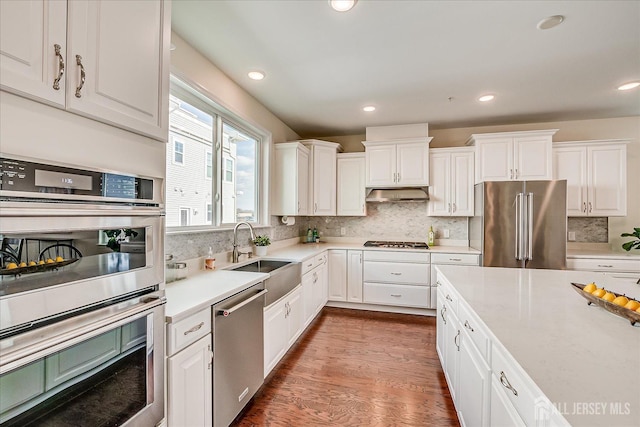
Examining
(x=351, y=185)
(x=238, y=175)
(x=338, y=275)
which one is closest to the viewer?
(x=238, y=175)

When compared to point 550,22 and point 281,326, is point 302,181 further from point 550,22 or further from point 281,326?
point 550,22

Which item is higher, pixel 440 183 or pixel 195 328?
pixel 440 183

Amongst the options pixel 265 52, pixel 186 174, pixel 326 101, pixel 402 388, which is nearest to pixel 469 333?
pixel 402 388

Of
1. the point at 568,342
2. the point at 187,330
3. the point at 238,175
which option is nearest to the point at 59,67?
the point at 187,330

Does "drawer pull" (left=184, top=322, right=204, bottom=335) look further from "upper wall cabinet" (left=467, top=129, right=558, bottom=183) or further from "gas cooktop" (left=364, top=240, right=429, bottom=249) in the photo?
"upper wall cabinet" (left=467, top=129, right=558, bottom=183)

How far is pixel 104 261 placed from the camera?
41.0 inches

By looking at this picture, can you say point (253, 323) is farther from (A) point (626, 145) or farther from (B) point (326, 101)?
(A) point (626, 145)

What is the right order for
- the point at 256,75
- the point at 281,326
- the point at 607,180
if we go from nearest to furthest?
the point at 281,326, the point at 256,75, the point at 607,180

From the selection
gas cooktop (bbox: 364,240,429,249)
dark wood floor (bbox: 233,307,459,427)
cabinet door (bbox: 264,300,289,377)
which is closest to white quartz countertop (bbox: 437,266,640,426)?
dark wood floor (bbox: 233,307,459,427)

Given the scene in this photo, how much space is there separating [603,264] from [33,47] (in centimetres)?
479

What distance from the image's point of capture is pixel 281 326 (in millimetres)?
2441

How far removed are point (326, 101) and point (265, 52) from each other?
114 centimetres

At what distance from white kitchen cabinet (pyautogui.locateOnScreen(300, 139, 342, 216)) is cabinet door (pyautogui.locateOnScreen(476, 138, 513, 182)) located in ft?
6.52

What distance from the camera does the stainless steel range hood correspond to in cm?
400
